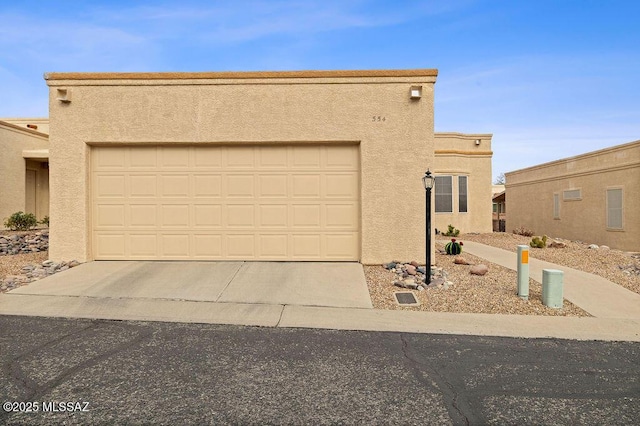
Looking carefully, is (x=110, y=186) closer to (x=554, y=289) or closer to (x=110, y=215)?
(x=110, y=215)

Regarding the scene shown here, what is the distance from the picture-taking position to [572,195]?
1927 cm

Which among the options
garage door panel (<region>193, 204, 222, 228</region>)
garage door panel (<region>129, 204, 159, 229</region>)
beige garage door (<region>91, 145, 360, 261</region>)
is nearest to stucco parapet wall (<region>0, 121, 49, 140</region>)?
beige garage door (<region>91, 145, 360, 261</region>)

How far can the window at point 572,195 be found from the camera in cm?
1876

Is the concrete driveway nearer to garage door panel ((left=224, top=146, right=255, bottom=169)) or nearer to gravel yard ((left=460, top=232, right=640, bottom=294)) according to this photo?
garage door panel ((left=224, top=146, right=255, bottom=169))

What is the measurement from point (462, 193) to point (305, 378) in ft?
54.2

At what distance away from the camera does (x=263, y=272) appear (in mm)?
8547

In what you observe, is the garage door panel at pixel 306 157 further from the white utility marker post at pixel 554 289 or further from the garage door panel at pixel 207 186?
the white utility marker post at pixel 554 289

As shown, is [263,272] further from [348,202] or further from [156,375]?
[156,375]

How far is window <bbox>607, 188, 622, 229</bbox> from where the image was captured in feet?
53.4

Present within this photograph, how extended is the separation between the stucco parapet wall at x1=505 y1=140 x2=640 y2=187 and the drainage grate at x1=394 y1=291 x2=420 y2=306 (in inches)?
542

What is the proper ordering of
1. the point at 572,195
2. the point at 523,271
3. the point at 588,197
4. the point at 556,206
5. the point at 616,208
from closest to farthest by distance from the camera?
the point at 523,271
the point at 616,208
the point at 588,197
the point at 572,195
the point at 556,206

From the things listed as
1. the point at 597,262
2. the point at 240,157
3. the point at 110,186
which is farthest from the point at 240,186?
the point at 597,262

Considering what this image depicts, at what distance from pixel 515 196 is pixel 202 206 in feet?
70.6

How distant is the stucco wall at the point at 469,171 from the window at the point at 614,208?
465 centimetres
